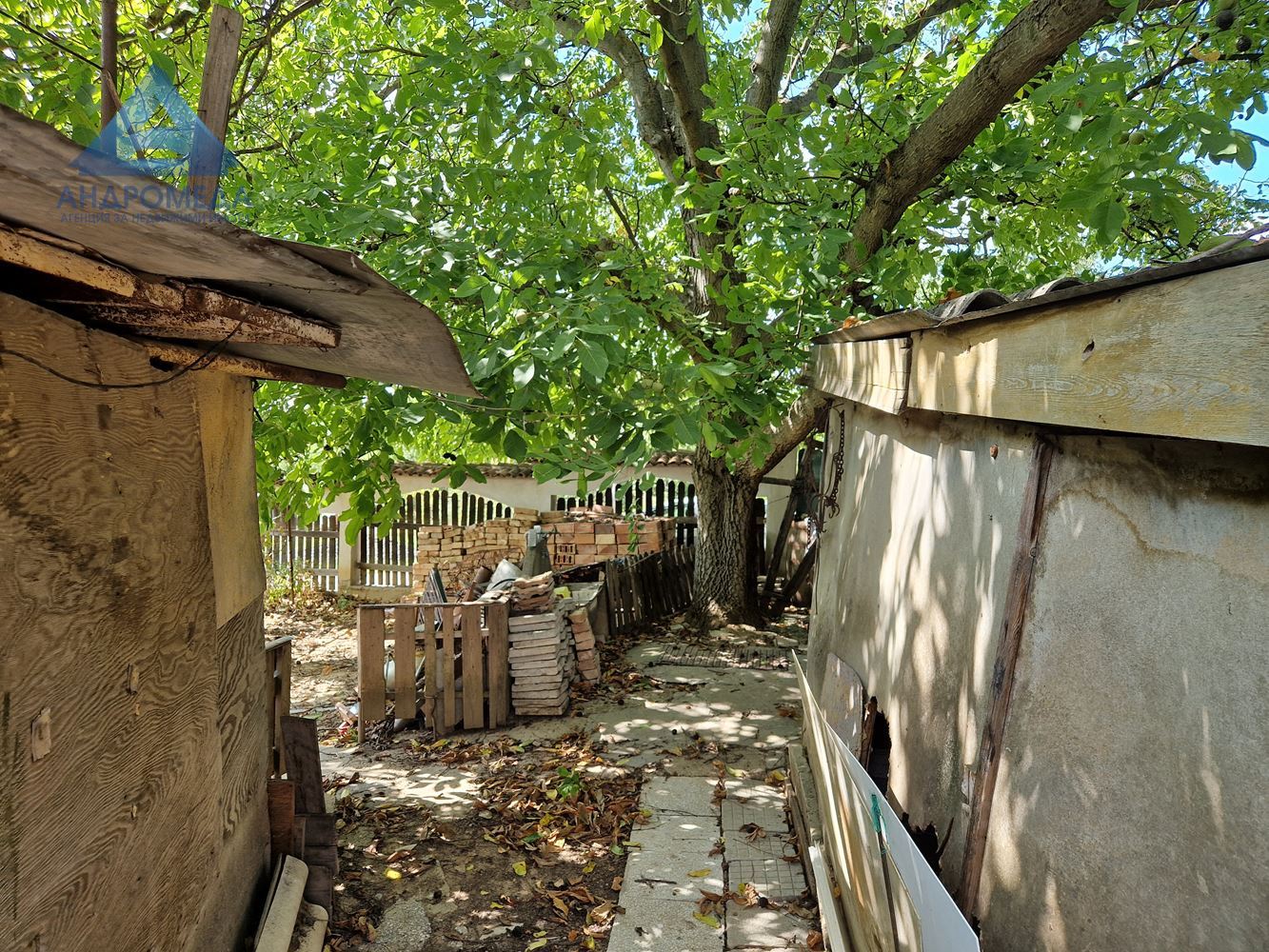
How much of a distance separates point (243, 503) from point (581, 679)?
4675 mm

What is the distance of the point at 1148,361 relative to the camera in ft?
4.77

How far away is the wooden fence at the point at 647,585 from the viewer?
9742 millimetres

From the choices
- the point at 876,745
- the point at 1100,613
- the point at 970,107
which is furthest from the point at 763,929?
the point at 970,107

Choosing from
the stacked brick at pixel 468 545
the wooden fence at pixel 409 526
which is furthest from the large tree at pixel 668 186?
the wooden fence at pixel 409 526

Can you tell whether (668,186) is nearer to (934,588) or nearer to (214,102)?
(214,102)

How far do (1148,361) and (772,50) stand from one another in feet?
24.4

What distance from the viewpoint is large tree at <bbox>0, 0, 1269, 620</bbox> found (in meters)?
4.20

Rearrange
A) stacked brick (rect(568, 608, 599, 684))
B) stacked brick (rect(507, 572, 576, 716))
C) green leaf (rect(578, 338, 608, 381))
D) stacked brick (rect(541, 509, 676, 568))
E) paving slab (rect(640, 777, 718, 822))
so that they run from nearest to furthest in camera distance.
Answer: green leaf (rect(578, 338, 608, 381)) → paving slab (rect(640, 777, 718, 822)) → stacked brick (rect(507, 572, 576, 716)) → stacked brick (rect(568, 608, 599, 684)) → stacked brick (rect(541, 509, 676, 568))

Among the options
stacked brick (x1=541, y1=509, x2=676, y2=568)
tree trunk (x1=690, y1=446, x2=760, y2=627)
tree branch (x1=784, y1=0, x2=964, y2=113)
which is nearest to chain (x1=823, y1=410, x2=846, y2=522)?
tree branch (x1=784, y1=0, x2=964, y2=113)

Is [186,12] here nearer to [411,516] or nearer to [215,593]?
[215,593]

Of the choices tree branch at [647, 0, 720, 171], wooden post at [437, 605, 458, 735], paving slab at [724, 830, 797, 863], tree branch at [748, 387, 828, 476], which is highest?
tree branch at [647, 0, 720, 171]

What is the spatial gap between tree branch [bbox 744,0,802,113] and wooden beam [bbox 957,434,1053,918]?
6.45m

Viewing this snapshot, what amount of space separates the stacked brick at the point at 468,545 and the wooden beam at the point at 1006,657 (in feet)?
33.0

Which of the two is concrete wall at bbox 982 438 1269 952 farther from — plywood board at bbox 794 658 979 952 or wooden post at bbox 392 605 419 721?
wooden post at bbox 392 605 419 721
